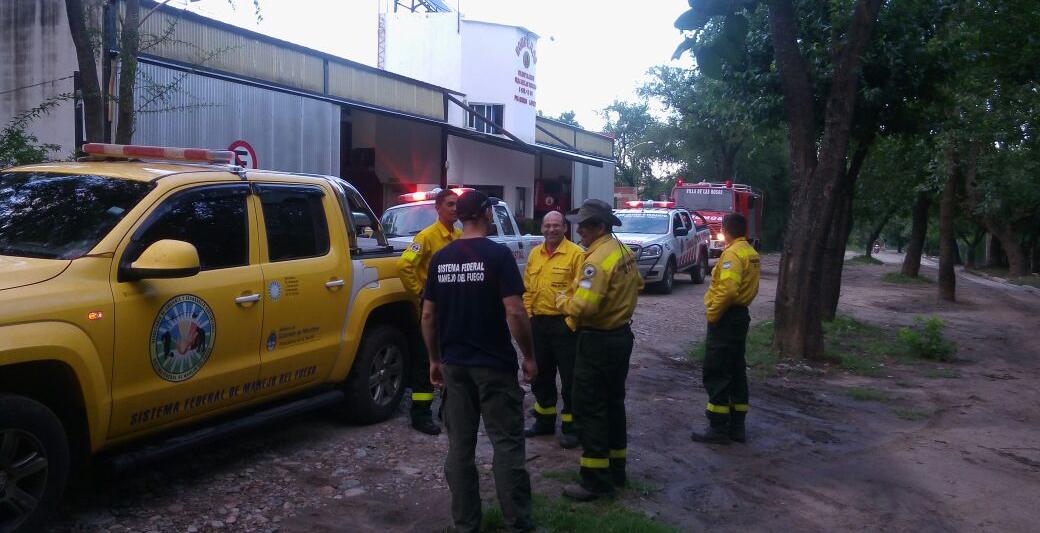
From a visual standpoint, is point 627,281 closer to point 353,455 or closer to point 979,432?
point 353,455

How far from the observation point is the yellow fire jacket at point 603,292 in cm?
523

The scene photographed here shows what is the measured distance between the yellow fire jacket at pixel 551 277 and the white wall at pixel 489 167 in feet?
63.4

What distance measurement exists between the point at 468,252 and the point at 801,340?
7125 mm

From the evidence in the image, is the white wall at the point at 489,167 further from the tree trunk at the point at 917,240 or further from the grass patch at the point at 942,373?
the grass patch at the point at 942,373

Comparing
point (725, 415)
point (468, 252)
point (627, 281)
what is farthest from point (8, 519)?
point (725, 415)

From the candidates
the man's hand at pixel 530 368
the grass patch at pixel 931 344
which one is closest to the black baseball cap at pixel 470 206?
the man's hand at pixel 530 368

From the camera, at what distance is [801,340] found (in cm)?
1055

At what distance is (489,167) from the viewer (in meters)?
27.7

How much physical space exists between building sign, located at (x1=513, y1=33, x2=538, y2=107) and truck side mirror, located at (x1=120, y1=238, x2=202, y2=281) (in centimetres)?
2432

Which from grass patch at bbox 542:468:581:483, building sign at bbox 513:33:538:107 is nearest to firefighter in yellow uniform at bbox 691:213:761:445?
grass patch at bbox 542:468:581:483

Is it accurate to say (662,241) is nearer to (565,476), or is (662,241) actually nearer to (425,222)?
(425,222)

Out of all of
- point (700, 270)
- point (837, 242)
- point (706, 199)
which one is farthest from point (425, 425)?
point (706, 199)

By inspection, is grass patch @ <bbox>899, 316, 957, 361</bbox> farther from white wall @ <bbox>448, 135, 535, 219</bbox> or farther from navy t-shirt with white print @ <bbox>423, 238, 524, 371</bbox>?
white wall @ <bbox>448, 135, 535, 219</bbox>

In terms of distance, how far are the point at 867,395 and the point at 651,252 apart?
858 centimetres
